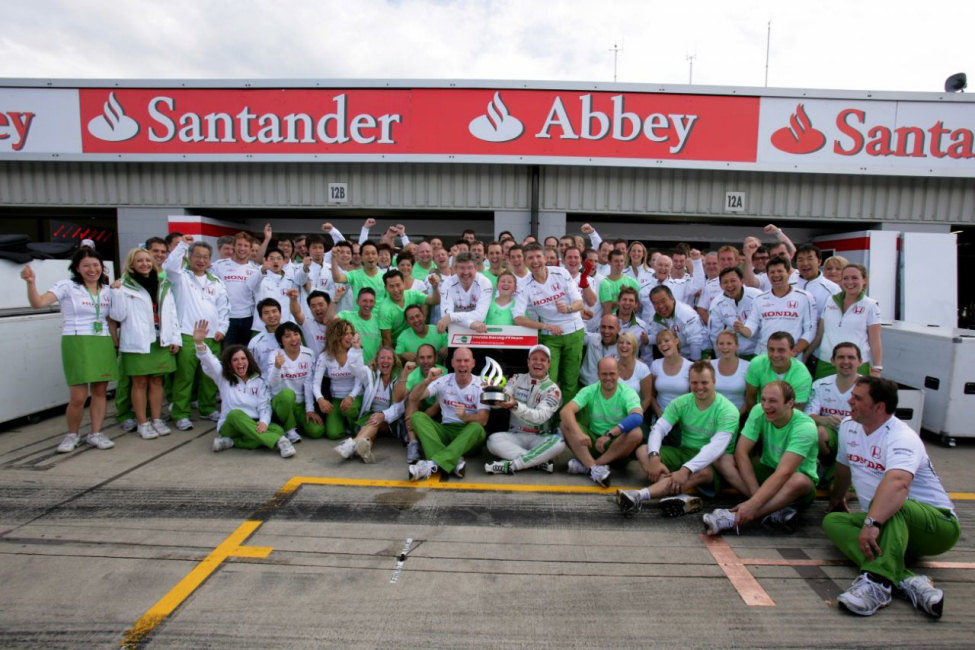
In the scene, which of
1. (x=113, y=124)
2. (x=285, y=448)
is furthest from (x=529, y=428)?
(x=113, y=124)

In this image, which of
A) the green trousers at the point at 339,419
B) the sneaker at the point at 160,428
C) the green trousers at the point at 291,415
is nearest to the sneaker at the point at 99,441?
the sneaker at the point at 160,428

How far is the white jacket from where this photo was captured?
204 inches

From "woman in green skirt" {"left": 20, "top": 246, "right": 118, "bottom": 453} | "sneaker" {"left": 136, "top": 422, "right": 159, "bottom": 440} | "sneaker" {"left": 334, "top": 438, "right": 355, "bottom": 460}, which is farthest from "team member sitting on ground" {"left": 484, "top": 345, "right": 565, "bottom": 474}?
"woman in green skirt" {"left": 20, "top": 246, "right": 118, "bottom": 453}

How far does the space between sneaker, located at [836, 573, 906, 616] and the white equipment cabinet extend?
144 inches

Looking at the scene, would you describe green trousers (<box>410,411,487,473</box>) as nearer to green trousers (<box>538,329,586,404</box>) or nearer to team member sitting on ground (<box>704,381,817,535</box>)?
green trousers (<box>538,329,586,404</box>)

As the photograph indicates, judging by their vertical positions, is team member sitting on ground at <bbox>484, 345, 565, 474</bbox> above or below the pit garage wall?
below

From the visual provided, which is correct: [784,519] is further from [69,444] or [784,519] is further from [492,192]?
[492,192]

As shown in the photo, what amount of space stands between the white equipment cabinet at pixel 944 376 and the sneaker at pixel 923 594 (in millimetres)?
3409

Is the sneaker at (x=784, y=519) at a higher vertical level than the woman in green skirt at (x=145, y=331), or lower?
lower

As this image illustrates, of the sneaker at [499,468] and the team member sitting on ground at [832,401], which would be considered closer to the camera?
the team member sitting on ground at [832,401]

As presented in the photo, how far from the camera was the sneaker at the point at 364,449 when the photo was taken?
4.67 meters

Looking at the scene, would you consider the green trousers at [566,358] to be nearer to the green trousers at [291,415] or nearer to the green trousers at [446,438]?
the green trousers at [446,438]

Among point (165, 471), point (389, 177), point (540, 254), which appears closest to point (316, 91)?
point (389, 177)

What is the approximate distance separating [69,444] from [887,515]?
6.31 meters
